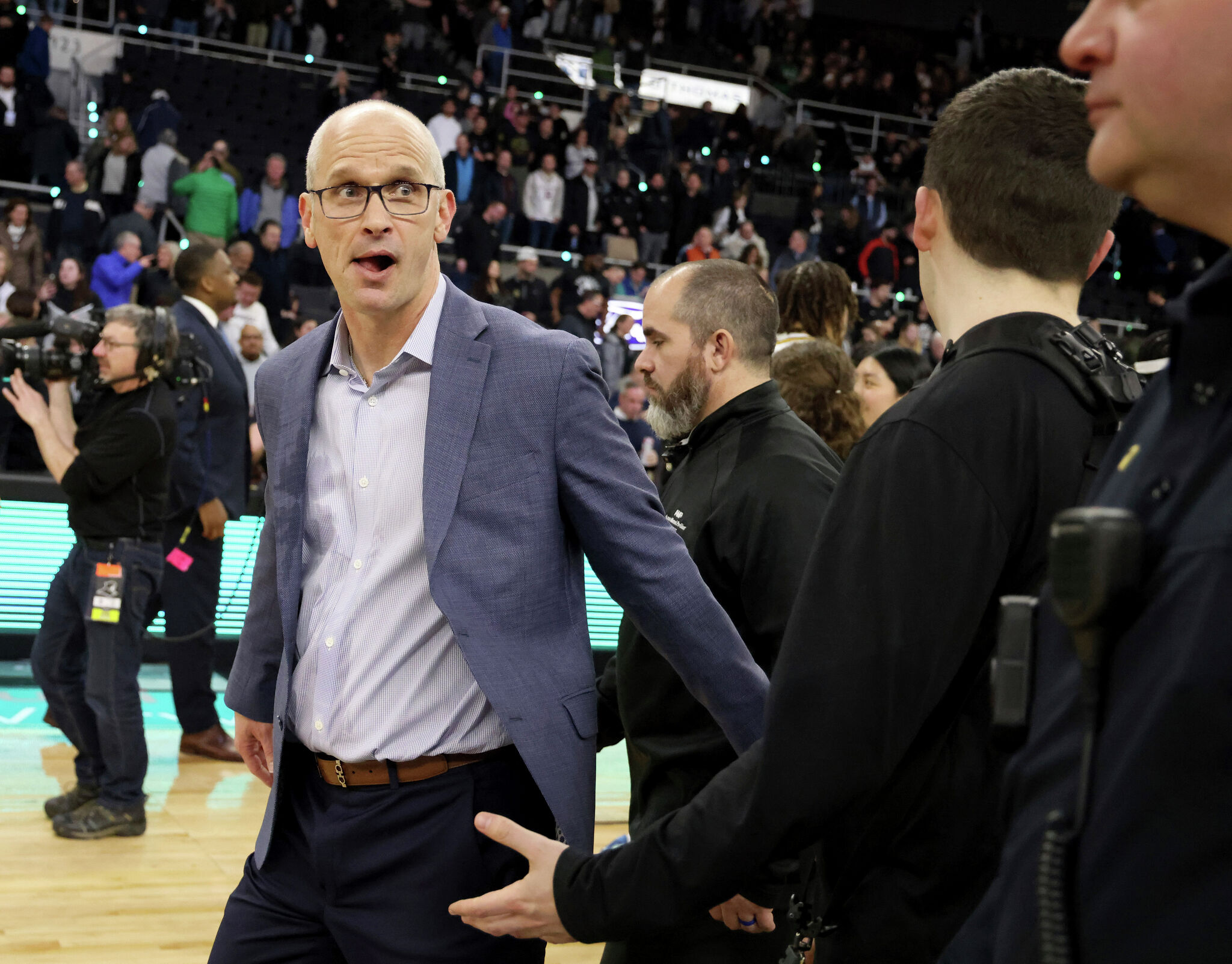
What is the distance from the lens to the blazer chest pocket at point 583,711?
2037mm

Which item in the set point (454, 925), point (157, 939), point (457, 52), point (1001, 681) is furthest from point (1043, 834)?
point (457, 52)

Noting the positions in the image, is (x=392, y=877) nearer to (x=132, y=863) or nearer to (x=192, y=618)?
(x=132, y=863)

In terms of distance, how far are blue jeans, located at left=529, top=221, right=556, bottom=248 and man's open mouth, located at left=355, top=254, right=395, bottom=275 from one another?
40.5ft

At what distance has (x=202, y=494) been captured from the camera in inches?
226

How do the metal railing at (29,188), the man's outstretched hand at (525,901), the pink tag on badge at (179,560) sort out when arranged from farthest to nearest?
the metal railing at (29,188), the pink tag on badge at (179,560), the man's outstretched hand at (525,901)

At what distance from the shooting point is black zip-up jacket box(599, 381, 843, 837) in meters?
2.50

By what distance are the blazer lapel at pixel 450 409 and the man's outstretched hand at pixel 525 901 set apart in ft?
1.89

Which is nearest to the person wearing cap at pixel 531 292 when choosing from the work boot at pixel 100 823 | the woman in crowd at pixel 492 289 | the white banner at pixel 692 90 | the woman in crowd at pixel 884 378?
the woman in crowd at pixel 492 289

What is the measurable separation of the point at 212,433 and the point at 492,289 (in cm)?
619

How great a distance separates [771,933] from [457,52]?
53.6 ft

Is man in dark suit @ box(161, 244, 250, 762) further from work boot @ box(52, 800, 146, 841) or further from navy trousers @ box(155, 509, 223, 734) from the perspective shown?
work boot @ box(52, 800, 146, 841)

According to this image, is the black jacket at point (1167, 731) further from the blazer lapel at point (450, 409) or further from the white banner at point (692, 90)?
the white banner at point (692, 90)

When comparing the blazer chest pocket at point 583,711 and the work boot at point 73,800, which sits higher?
the blazer chest pocket at point 583,711

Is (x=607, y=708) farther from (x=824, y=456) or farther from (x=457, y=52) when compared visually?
(x=457, y=52)
